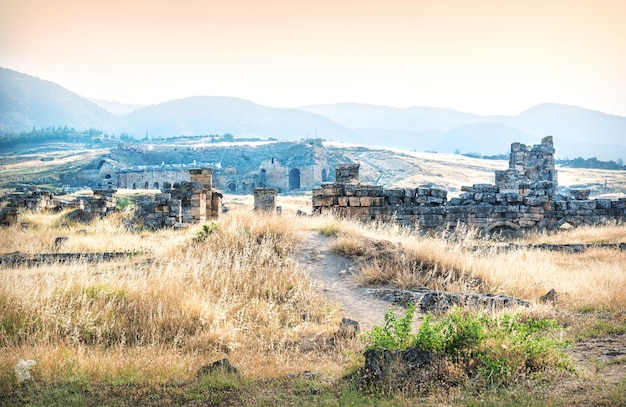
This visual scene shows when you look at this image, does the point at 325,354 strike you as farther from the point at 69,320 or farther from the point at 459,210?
the point at 459,210

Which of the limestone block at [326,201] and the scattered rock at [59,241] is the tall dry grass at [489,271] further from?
the scattered rock at [59,241]

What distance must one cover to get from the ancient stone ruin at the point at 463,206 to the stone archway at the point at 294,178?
71255 millimetres

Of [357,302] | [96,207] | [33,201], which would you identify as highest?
[33,201]

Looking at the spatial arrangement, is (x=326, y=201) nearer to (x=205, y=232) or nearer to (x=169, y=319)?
(x=205, y=232)

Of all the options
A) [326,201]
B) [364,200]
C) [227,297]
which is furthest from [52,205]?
[227,297]

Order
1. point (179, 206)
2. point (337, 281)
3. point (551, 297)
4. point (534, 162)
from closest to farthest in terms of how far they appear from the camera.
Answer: point (551, 297), point (337, 281), point (179, 206), point (534, 162)

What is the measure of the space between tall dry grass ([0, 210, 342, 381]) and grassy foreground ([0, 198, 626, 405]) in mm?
21

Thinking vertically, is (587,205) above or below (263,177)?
below

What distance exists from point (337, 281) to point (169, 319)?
356 centimetres

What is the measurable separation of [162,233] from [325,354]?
12908 millimetres

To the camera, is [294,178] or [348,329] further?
[294,178]

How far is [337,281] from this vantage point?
9898 mm

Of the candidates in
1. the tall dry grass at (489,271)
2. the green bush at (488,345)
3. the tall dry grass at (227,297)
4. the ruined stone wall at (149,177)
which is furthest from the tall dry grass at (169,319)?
the ruined stone wall at (149,177)

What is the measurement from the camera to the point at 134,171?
288 ft
